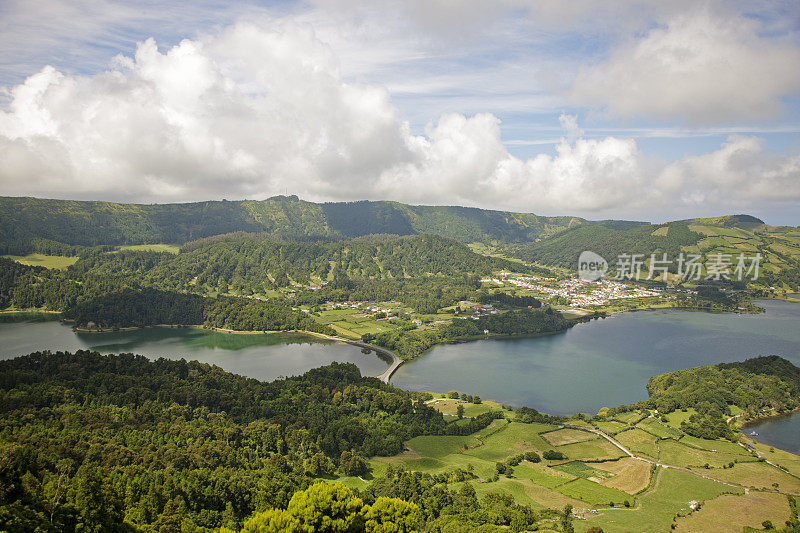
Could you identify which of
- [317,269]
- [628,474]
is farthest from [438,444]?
[317,269]

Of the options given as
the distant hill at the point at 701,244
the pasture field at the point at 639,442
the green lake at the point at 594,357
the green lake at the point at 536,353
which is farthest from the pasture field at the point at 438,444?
the distant hill at the point at 701,244

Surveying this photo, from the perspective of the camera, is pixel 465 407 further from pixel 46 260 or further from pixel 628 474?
pixel 46 260

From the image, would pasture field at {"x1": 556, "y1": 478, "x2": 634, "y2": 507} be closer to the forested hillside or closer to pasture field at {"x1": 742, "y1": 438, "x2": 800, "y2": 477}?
pasture field at {"x1": 742, "y1": 438, "x2": 800, "y2": 477}

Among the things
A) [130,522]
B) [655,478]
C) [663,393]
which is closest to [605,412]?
[663,393]

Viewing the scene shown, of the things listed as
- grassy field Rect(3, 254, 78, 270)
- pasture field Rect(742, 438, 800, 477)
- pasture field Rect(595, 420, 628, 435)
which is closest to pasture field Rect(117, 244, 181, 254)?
grassy field Rect(3, 254, 78, 270)

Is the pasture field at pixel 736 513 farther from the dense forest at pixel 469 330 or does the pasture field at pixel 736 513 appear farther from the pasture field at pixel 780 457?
the dense forest at pixel 469 330

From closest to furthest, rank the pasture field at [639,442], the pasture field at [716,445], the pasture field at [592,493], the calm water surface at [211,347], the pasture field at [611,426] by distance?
the pasture field at [592,493] → the pasture field at [639,442] → the pasture field at [716,445] → the pasture field at [611,426] → the calm water surface at [211,347]

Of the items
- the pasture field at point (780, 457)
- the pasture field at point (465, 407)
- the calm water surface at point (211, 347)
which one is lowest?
the calm water surface at point (211, 347)
